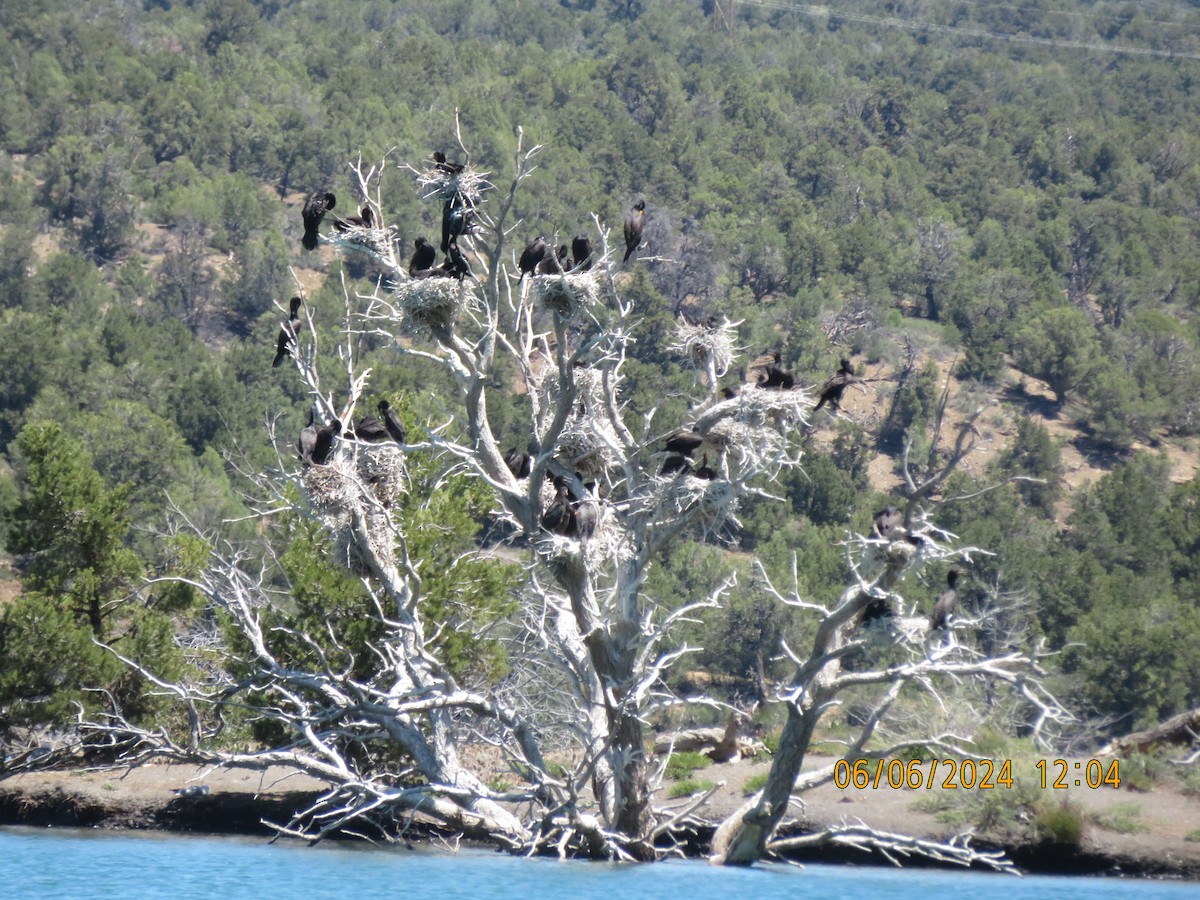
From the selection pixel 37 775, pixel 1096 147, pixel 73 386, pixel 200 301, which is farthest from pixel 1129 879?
pixel 1096 147

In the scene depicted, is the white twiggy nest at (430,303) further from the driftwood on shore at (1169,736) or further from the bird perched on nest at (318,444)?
the driftwood on shore at (1169,736)

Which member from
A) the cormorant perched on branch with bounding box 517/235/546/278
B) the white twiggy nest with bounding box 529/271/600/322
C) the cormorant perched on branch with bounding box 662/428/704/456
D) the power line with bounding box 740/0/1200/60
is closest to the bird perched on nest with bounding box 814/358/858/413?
the cormorant perched on branch with bounding box 662/428/704/456

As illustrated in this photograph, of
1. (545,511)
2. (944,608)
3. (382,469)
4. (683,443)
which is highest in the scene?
(683,443)

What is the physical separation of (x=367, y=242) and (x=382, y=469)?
9.99 feet

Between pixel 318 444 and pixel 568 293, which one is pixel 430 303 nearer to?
pixel 568 293

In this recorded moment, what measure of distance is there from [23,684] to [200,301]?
4237 centimetres

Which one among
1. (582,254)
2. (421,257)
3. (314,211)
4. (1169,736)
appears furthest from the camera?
(1169,736)

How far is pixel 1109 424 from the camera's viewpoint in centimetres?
5884

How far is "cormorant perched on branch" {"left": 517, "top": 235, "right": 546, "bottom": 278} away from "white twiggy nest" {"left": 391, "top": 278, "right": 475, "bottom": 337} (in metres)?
0.62

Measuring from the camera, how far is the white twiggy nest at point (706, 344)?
14.9 m

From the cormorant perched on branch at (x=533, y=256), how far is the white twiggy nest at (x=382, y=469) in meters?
2.82

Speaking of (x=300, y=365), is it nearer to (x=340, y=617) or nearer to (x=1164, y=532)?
(x=340, y=617)

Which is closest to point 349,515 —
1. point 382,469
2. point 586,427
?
point 382,469

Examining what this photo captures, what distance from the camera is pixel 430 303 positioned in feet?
46.9
